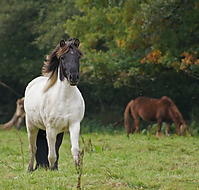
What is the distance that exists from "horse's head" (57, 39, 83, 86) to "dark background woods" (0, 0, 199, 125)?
6051mm

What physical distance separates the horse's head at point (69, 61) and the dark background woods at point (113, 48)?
19.9 ft

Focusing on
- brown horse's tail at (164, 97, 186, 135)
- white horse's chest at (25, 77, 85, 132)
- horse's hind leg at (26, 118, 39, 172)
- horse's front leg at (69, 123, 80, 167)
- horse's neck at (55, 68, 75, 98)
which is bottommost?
brown horse's tail at (164, 97, 186, 135)

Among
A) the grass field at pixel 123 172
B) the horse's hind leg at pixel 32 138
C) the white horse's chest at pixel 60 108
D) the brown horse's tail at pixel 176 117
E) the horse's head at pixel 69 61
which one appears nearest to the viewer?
the horse's head at pixel 69 61

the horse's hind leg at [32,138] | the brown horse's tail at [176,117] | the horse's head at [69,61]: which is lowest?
the brown horse's tail at [176,117]

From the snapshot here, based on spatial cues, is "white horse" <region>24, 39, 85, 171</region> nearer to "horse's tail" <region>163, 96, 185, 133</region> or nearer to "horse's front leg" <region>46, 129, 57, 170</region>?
"horse's front leg" <region>46, 129, 57, 170</region>

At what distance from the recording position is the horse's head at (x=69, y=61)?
4.26 m

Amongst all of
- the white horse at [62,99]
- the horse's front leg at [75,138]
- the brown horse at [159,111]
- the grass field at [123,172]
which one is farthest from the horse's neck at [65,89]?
the brown horse at [159,111]

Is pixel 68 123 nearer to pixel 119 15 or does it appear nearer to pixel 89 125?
pixel 119 15

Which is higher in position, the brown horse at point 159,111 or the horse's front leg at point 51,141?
the horse's front leg at point 51,141

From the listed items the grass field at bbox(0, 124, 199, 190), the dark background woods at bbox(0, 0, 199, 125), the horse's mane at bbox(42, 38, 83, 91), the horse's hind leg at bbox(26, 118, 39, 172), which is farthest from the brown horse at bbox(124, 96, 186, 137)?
the horse's mane at bbox(42, 38, 83, 91)

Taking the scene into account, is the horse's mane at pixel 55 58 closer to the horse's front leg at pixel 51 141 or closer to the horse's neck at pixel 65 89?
the horse's neck at pixel 65 89

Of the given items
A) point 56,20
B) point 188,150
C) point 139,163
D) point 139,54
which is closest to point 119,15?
point 139,54

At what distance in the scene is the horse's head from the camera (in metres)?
4.26

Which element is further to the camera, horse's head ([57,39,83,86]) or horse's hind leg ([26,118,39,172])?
horse's hind leg ([26,118,39,172])
